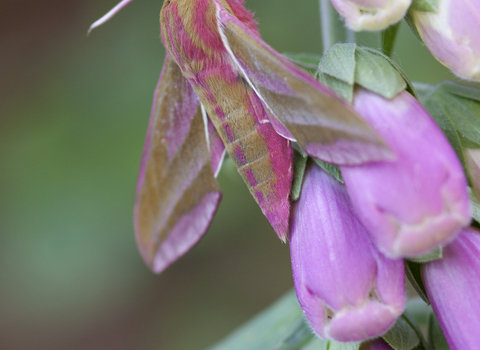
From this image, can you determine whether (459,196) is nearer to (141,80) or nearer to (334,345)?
(334,345)

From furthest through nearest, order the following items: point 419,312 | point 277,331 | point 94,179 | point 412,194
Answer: point 94,179, point 277,331, point 419,312, point 412,194

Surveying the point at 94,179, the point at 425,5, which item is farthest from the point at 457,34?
the point at 94,179

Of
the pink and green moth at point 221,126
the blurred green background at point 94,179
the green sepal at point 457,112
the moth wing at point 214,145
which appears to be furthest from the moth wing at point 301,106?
the blurred green background at point 94,179

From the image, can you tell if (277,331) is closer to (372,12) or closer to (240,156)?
(240,156)

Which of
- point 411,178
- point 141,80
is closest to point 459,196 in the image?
point 411,178

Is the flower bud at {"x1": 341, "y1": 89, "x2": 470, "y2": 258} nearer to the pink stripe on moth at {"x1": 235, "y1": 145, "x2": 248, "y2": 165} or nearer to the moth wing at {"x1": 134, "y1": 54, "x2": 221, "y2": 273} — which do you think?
the pink stripe on moth at {"x1": 235, "y1": 145, "x2": 248, "y2": 165}

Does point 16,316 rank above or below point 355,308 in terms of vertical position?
below
